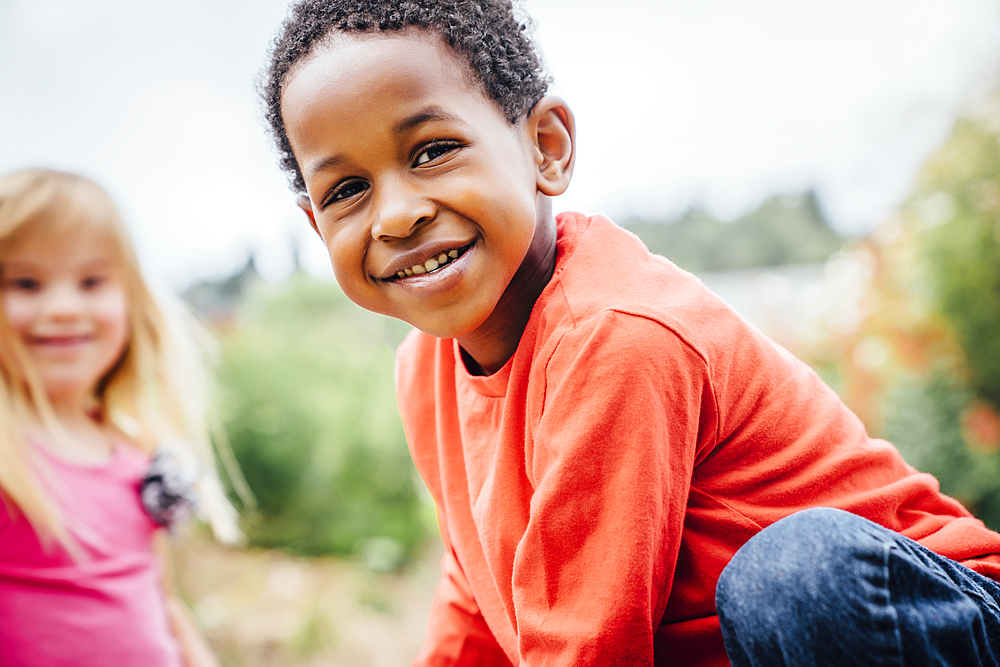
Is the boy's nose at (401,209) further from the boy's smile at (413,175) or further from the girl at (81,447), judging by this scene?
the girl at (81,447)

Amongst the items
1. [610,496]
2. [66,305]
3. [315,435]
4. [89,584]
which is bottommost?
[315,435]

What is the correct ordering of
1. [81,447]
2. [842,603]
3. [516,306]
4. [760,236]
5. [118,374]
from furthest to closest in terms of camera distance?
[760,236], [118,374], [81,447], [516,306], [842,603]

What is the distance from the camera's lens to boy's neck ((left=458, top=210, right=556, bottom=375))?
1.11m

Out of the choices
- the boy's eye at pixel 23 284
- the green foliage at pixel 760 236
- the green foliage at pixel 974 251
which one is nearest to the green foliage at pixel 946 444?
the green foliage at pixel 974 251

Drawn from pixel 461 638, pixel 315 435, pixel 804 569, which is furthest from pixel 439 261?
pixel 315 435

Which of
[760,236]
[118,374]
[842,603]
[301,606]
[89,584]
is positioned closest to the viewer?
[842,603]

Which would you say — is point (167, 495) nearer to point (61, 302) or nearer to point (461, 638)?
point (61, 302)

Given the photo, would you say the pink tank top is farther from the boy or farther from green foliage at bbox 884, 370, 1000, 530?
green foliage at bbox 884, 370, 1000, 530

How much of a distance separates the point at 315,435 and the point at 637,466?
2244mm

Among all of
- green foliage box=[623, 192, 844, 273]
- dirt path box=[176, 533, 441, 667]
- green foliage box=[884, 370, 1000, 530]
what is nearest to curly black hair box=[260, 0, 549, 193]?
dirt path box=[176, 533, 441, 667]

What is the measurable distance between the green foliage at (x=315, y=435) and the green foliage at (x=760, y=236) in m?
2.40

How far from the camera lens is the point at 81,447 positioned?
180cm

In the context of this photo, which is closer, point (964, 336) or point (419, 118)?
point (419, 118)

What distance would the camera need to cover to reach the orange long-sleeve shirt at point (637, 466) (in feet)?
2.79
